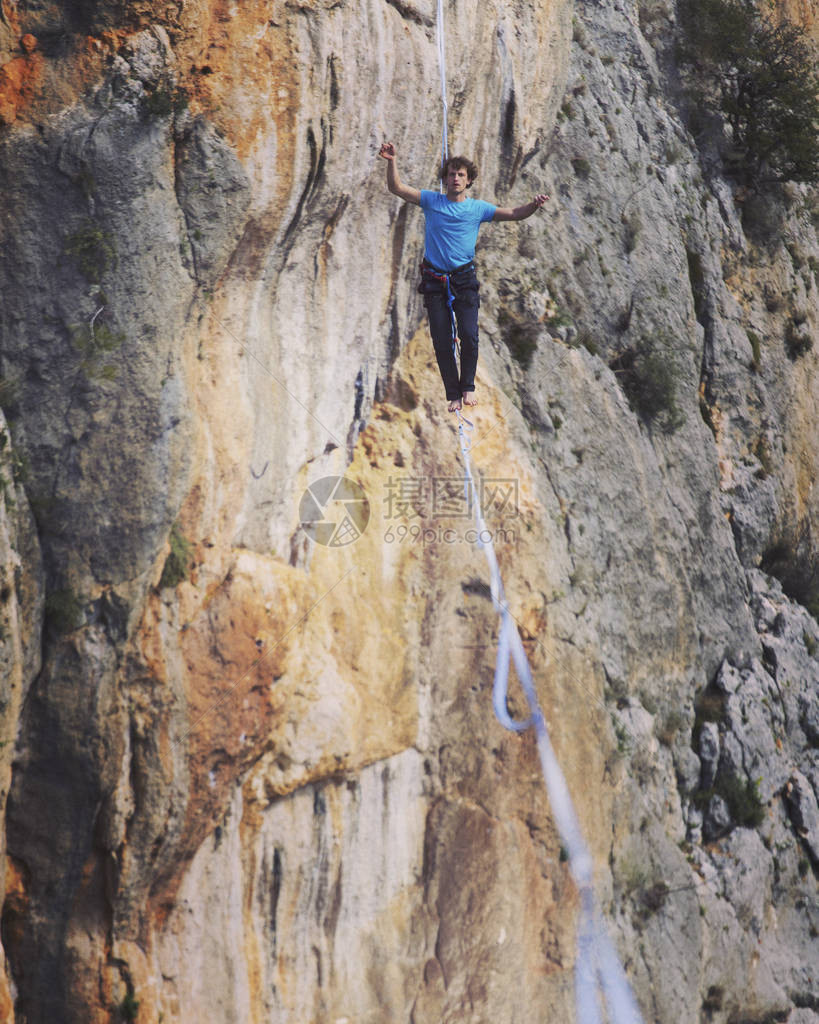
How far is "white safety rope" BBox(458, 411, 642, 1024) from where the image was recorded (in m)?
11.1

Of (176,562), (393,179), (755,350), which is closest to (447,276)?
(393,179)

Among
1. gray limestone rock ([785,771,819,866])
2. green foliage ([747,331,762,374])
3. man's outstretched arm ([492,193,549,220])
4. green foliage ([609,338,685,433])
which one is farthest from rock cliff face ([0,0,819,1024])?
green foliage ([747,331,762,374])

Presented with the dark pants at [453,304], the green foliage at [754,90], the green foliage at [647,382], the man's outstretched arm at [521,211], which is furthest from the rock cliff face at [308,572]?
the green foliage at [754,90]

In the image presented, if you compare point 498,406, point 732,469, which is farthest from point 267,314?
point 732,469

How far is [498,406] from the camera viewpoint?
39.8 ft

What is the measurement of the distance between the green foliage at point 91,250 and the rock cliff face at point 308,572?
0.09ft

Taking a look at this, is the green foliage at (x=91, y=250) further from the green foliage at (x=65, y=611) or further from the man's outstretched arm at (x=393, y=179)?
the green foliage at (x=65, y=611)

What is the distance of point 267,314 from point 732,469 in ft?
33.0

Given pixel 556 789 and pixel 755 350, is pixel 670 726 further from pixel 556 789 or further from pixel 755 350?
pixel 755 350

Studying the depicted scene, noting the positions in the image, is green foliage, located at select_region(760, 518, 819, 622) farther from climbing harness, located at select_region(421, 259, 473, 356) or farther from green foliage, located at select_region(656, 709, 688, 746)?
climbing harness, located at select_region(421, 259, 473, 356)

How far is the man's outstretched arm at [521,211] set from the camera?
8.87 metres

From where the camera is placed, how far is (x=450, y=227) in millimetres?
9406

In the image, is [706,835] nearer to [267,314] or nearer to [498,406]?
[498,406]

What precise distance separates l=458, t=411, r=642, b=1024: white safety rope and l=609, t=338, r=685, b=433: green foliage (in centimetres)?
453
